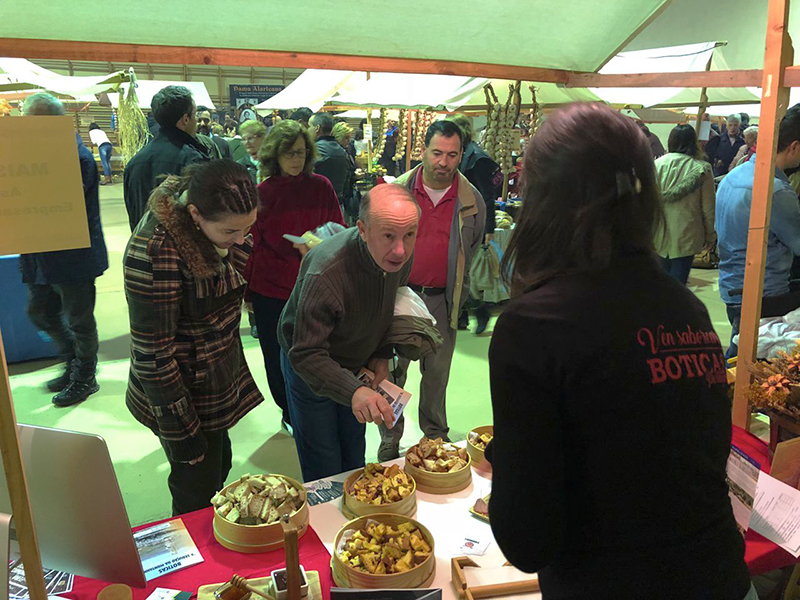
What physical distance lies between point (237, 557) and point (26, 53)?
1.31m

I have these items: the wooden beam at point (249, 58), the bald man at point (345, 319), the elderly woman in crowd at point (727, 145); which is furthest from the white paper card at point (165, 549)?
the elderly woman in crowd at point (727, 145)

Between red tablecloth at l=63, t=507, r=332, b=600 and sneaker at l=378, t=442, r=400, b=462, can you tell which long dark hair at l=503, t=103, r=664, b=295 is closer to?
red tablecloth at l=63, t=507, r=332, b=600

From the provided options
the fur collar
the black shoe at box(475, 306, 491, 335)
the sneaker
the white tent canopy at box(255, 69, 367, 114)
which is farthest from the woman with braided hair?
the white tent canopy at box(255, 69, 367, 114)

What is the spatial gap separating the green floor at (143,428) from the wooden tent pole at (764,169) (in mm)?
1838

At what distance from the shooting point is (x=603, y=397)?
0.85 metres

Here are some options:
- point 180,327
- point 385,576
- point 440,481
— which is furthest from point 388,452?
point 385,576

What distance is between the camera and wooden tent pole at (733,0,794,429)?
1.67 metres

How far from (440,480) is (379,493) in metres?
0.19

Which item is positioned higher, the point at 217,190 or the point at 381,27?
the point at 381,27

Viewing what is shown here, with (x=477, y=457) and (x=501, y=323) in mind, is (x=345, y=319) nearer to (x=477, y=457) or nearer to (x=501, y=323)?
(x=477, y=457)

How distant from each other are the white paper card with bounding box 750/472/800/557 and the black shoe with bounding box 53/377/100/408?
3.59 m

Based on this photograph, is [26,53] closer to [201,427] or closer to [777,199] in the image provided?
[201,427]

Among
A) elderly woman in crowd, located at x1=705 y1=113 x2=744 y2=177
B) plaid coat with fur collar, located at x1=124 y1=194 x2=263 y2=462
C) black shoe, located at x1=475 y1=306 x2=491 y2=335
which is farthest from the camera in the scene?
elderly woman in crowd, located at x1=705 y1=113 x2=744 y2=177

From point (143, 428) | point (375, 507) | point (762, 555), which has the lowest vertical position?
point (143, 428)
